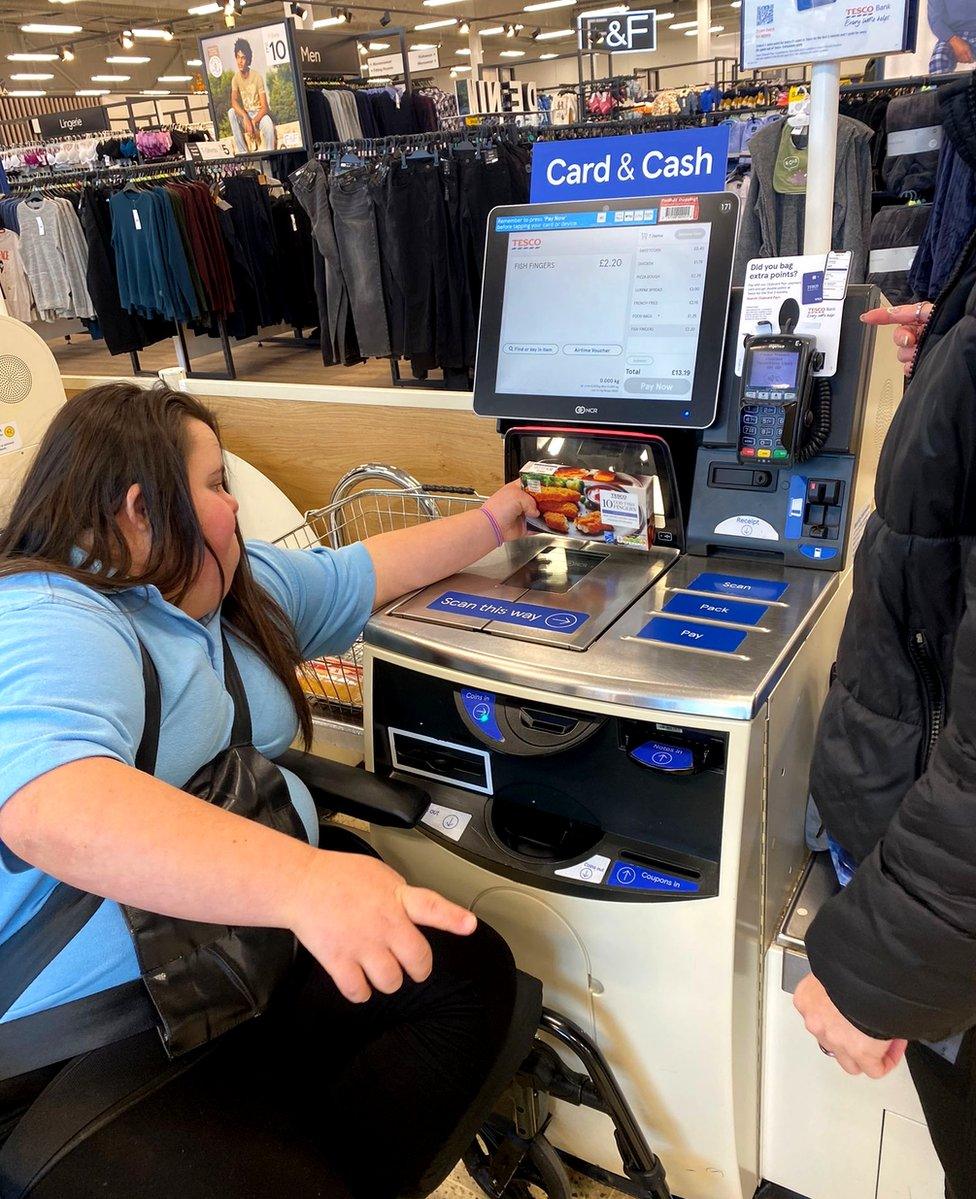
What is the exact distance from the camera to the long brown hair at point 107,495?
0.93 metres

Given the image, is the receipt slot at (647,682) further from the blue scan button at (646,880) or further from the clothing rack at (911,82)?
the clothing rack at (911,82)

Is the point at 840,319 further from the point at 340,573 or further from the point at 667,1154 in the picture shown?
the point at 667,1154

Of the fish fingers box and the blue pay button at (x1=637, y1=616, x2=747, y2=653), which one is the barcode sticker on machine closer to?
the fish fingers box

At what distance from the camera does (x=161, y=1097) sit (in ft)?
2.82

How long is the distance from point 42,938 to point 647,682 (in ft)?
2.18

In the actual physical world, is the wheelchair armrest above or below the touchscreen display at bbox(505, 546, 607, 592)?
below

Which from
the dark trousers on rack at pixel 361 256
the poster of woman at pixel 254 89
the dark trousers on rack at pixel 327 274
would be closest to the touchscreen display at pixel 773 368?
the dark trousers on rack at pixel 361 256

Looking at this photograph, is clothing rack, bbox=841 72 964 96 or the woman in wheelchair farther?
clothing rack, bbox=841 72 964 96

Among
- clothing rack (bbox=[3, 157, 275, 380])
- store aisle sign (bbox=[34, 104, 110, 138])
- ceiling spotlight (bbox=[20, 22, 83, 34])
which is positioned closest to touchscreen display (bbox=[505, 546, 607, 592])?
clothing rack (bbox=[3, 157, 275, 380])

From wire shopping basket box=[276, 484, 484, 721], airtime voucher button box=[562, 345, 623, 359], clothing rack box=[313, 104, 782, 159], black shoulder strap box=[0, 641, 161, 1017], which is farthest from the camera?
clothing rack box=[313, 104, 782, 159]

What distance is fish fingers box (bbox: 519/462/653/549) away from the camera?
1.25m

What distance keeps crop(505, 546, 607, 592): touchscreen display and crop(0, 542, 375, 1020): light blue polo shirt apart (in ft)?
1.24

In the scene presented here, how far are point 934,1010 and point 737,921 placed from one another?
1.05ft

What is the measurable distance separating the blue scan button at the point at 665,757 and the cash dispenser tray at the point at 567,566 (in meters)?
0.16
